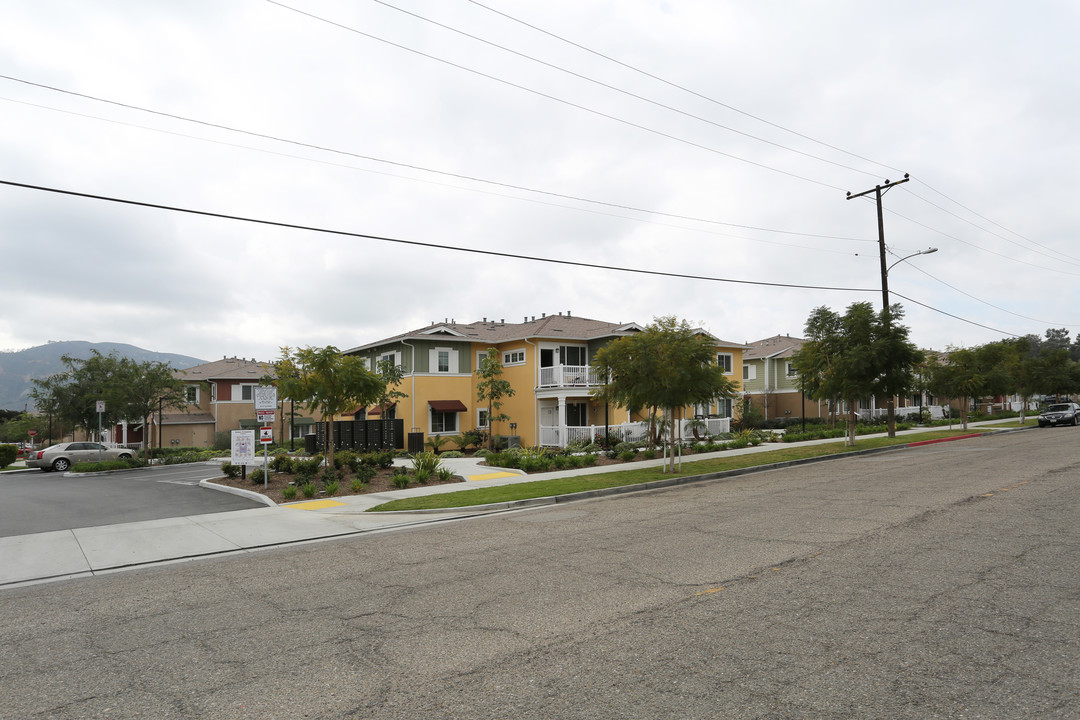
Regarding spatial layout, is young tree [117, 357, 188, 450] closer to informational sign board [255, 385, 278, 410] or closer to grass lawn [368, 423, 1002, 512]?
informational sign board [255, 385, 278, 410]

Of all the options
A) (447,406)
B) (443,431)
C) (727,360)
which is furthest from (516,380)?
(727,360)

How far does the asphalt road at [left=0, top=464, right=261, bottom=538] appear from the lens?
44.5ft

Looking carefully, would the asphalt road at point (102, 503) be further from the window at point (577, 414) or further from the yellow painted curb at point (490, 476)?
the window at point (577, 414)

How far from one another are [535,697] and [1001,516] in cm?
955

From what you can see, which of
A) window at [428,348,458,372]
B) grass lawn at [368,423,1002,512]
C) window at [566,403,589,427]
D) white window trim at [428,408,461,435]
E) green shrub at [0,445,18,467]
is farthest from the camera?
green shrub at [0,445,18,467]

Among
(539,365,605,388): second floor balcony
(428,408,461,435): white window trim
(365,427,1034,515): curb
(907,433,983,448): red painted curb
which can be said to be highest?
(539,365,605,388): second floor balcony

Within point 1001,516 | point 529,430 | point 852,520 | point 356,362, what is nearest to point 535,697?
point 852,520

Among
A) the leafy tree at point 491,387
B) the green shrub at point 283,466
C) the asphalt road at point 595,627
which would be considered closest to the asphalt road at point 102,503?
the green shrub at point 283,466

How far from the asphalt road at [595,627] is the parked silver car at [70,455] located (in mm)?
28903

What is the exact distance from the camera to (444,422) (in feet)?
112

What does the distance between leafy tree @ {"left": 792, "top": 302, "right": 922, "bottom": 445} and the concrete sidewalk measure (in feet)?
61.5

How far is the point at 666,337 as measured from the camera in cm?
2050

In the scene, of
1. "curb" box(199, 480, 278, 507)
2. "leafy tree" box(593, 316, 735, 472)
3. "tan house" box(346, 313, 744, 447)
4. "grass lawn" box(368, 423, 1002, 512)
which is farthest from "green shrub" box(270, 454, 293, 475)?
"tan house" box(346, 313, 744, 447)

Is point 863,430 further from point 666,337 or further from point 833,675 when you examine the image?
point 833,675
